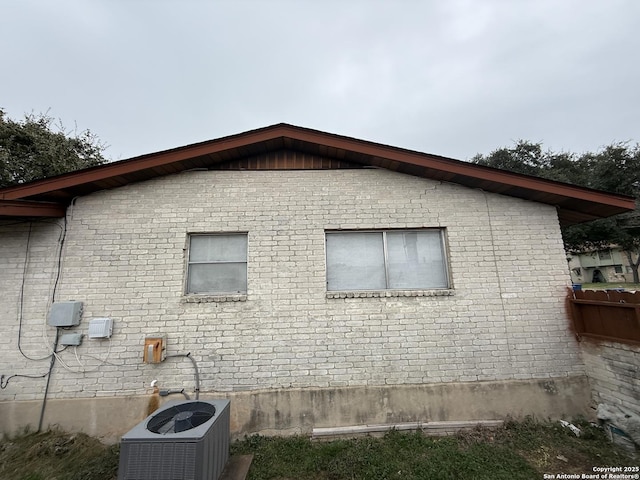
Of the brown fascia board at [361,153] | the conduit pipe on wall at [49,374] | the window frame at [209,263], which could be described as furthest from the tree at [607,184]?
the conduit pipe on wall at [49,374]

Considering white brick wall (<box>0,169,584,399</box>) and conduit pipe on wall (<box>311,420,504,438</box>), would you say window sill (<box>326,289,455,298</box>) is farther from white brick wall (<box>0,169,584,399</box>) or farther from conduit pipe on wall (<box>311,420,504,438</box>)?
conduit pipe on wall (<box>311,420,504,438</box>)

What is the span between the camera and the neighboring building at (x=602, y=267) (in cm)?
3931

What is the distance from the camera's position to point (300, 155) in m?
5.04

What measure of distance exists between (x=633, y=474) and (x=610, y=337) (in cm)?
163

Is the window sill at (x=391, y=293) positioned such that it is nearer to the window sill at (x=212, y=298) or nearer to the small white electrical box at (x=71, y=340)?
the window sill at (x=212, y=298)

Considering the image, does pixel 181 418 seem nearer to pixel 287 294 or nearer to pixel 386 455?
pixel 287 294

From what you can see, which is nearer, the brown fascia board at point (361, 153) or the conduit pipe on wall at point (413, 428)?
the conduit pipe on wall at point (413, 428)

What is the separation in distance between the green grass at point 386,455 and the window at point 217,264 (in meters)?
2.23

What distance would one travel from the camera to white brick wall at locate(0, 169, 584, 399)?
4.23m

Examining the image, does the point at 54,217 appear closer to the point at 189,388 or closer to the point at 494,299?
the point at 189,388

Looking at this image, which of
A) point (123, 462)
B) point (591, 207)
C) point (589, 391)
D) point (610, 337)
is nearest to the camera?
point (123, 462)

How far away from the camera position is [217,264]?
4629 millimetres

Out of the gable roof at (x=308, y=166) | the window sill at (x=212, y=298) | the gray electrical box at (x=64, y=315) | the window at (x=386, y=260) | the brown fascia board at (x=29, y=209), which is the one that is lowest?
the gray electrical box at (x=64, y=315)

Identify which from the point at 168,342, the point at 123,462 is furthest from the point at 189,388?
the point at 123,462
